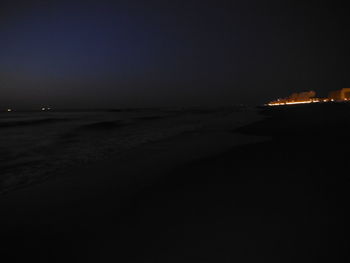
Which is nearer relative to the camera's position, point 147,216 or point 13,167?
point 147,216

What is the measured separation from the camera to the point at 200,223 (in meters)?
3.60

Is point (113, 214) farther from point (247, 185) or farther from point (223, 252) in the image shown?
point (247, 185)

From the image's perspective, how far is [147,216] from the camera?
397 cm

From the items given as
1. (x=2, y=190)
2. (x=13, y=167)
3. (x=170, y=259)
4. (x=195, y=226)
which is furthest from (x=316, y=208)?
(x=13, y=167)

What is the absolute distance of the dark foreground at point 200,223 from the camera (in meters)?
2.89

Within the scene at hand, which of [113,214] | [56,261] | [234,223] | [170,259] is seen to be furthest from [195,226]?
[56,261]

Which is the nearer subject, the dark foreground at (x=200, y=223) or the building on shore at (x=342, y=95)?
the dark foreground at (x=200, y=223)

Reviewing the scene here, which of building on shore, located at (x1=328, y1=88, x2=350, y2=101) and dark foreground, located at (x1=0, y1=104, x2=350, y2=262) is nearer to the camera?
dark foreground, located at (x1=0, y1=104, x2=350, y2=262)

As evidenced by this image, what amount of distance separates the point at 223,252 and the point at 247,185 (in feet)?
8.30

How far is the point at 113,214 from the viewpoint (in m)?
4.16

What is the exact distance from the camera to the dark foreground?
9.49 ft

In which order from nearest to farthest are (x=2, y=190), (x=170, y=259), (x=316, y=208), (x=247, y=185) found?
(x=170, y=259), (x=316, y=208), (x=247, y=185), (x=2, y=190)

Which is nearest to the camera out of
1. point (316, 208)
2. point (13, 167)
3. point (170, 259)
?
point (170, 259)

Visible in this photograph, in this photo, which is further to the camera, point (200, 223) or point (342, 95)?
point (342, 95)
